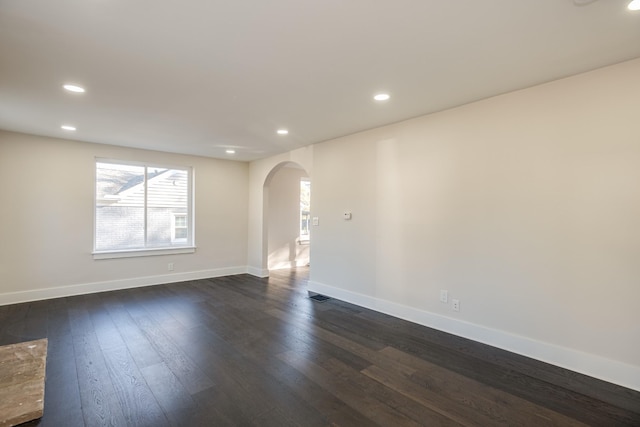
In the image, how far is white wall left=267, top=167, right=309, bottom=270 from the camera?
7215 mm

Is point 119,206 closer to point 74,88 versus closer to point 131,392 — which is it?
point 74,88

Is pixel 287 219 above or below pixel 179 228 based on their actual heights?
above

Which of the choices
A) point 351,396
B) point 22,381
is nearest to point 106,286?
point 22,381

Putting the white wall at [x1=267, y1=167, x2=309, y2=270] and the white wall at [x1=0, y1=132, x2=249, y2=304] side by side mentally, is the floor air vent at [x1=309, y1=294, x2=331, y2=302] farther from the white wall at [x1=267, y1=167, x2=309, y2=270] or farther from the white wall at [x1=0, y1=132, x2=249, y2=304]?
the white wall at [x1=0, y1=132, x2=249, y2=304]

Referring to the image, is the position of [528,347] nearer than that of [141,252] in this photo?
Yes

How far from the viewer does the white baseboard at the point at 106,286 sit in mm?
4410

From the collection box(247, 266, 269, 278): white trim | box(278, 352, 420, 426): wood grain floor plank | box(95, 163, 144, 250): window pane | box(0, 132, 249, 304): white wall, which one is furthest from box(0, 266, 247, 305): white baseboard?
box(278, 352, 420, 426): wood grain floor plank

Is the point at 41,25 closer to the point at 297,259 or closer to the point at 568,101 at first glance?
the point at 568,101

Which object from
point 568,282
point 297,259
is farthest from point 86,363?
point 297,259

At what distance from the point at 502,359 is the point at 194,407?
2590 mm

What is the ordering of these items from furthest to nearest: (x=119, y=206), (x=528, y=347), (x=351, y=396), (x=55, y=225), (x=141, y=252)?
(x=141, y=252) < (x=119, y=206) < (x=55, y=225) < (x=528, y=347) < (x=351, y=396)

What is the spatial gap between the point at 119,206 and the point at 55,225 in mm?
891

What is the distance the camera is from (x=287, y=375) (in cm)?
250

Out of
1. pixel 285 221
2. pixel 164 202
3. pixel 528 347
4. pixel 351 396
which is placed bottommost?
pixel 351 396
